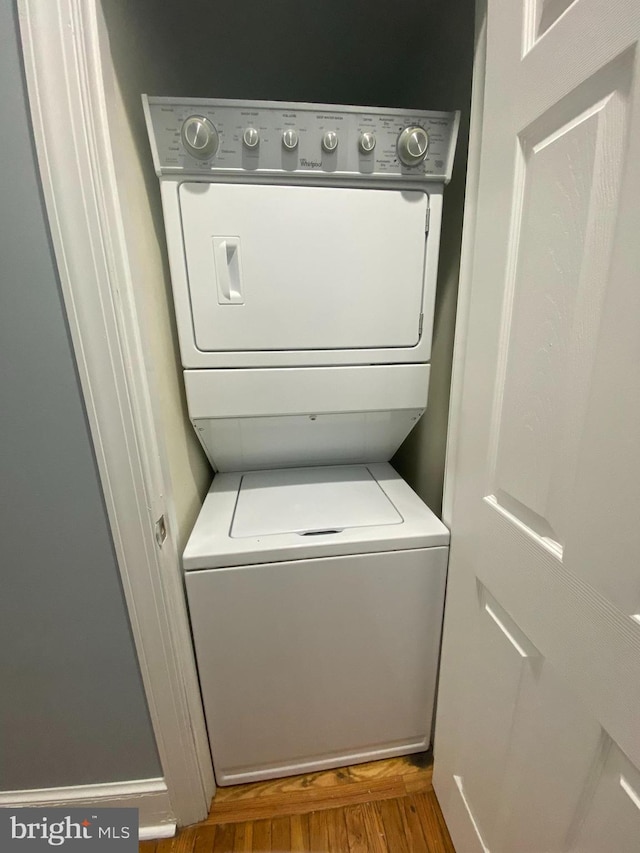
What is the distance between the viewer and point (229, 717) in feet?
3.79

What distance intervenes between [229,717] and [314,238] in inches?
58.6

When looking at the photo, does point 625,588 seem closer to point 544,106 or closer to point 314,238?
point 544,106

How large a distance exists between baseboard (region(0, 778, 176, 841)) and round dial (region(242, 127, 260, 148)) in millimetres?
1839

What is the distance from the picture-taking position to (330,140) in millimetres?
938

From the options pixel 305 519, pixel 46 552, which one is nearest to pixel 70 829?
pixel 46 552

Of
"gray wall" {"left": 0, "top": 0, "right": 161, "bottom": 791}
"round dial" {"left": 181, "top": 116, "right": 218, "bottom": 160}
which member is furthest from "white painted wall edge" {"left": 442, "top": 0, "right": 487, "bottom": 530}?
"gray wall" {"left": 0, "top": 0, "right": 161, "bottom": 791}

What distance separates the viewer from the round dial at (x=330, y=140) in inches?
36.9

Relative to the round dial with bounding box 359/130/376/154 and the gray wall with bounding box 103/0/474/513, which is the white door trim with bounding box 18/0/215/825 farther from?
the round dial with bounding box 359/130/376/154

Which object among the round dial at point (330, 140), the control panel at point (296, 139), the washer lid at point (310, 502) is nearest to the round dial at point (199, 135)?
the control panel at point (296, 139)

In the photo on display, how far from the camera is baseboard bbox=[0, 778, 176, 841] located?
3.60 ft

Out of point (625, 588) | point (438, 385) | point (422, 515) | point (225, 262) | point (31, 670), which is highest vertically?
point (225, 262)

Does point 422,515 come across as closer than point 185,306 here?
No

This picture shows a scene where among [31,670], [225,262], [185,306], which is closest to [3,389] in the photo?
[185,306]

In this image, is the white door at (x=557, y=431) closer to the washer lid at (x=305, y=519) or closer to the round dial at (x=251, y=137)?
the washer lid at (x=305, y=519)
